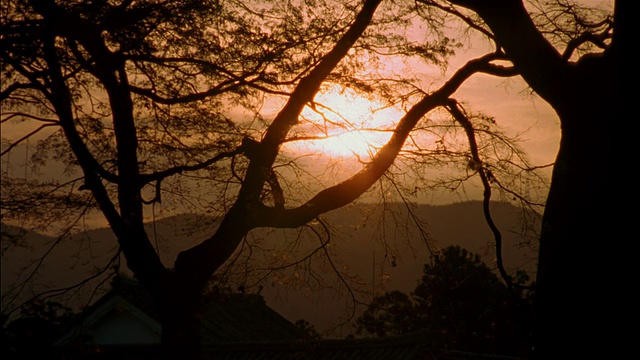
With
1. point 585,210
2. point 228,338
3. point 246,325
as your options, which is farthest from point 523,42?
point 246,325

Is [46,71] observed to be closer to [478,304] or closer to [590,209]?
[590,209]

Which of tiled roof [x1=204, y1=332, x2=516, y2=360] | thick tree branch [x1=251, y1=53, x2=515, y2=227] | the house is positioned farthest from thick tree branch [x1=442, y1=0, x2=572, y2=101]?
tiled roof [x1=204, y1=332, x2=516, y2=360]

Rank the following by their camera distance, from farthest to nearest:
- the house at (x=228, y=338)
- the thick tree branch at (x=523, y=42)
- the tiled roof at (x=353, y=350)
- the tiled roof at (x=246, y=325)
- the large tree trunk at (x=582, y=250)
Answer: the tiled roof at (x=246, y=325) < the tiled roof at (x=353, y=350) < the house at (x=228, y=338) < the thick tree branch at (x=523, y=42) < the large tree trunk at (x=582, y=250)

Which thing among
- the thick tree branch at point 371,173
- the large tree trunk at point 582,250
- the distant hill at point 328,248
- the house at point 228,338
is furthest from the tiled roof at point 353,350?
the large tree trunk at point 582,250

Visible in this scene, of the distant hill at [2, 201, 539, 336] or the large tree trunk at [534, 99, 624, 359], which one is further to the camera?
the distant hill at [2, 201, 539, 336]

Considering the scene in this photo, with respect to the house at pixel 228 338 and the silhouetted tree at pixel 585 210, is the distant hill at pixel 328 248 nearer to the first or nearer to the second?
the house at pixel 228 338

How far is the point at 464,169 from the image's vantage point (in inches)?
445

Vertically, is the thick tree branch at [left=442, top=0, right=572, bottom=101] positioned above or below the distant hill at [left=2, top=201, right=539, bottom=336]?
above

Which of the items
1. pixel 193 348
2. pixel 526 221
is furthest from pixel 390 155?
pixel 193 348

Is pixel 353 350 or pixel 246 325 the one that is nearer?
pixel 353 350

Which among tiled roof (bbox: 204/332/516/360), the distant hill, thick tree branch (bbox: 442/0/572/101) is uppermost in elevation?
thick tree branch (bbox: 442/0/572/101)

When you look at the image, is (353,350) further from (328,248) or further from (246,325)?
(246,325)

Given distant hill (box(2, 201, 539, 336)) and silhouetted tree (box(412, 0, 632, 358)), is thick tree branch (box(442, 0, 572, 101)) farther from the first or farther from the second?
distant hill (box(2, 201, 539, 336))

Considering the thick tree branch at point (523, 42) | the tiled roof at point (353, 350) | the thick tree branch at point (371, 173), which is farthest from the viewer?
the tiled roof at point (353, 350)
